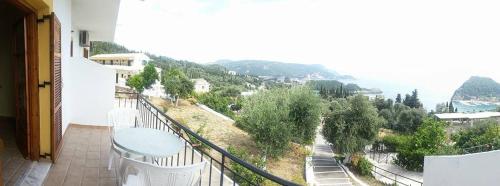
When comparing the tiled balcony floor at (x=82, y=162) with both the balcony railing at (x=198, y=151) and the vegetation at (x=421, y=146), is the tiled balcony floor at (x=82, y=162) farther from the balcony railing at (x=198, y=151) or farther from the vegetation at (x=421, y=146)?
the vegetation at (x=421, y=146)

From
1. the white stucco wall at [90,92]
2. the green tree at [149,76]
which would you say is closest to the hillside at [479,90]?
the green tree at [149,76]

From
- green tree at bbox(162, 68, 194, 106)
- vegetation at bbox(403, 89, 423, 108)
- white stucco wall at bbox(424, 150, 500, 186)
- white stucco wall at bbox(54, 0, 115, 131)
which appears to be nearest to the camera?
white stucco wall at bbox(424, 150, 500, 186)

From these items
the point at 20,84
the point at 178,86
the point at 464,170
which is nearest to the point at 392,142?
the point at 178,86

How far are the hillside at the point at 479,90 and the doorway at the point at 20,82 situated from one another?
65.2m

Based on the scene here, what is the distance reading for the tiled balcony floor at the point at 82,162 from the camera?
289 cm

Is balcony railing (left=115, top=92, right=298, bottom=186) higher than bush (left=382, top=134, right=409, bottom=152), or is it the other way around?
balcony railing (left=115, top=92, right=298, bottom=186)

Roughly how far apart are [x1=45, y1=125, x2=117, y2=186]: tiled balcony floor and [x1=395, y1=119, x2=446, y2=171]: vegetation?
17600 mm

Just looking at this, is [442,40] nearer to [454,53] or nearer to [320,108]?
[454,53]

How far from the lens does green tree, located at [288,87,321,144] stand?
15133mm

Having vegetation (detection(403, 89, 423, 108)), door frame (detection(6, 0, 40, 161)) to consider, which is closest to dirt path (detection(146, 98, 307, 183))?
door frame (detection(6, 0, 40, 161))

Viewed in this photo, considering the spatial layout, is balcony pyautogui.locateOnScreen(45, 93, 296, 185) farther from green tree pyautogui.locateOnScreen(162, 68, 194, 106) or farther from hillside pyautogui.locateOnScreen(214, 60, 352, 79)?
hillside pyautogui.locateOnScreen(214, 60, 352, 79)

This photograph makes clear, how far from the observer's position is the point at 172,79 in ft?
82.6

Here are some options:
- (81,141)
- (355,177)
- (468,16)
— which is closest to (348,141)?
(355,177)

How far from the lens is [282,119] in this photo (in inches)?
580
